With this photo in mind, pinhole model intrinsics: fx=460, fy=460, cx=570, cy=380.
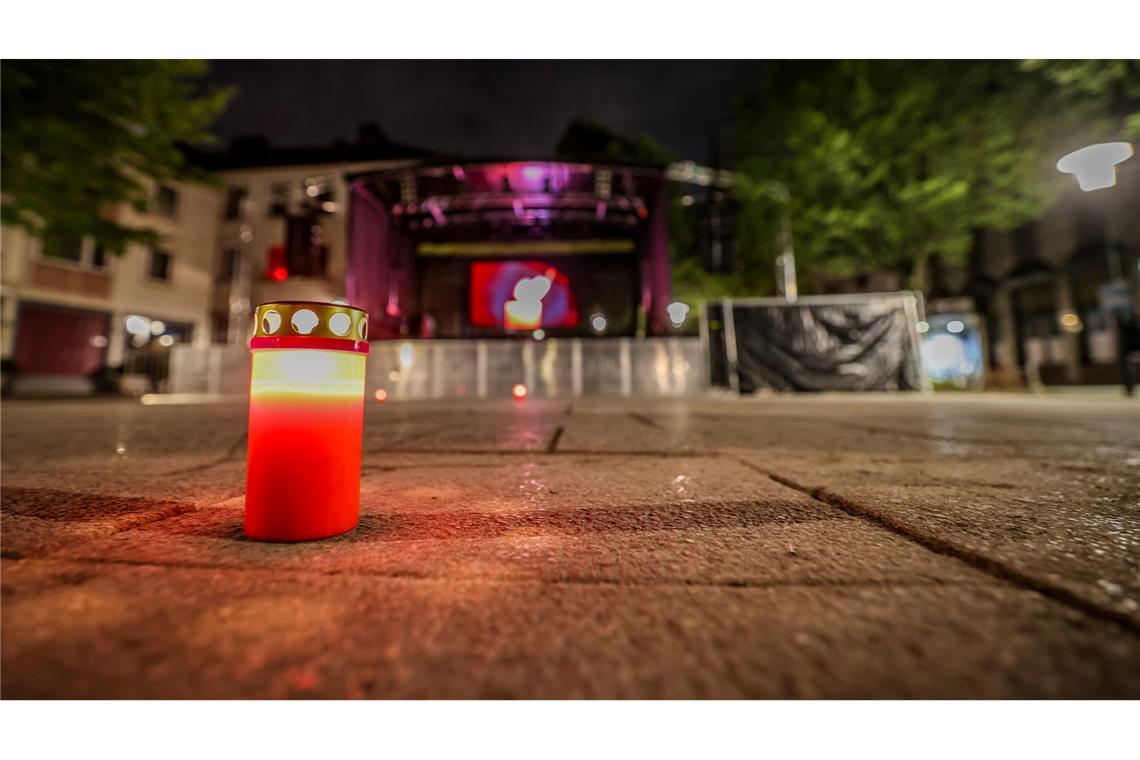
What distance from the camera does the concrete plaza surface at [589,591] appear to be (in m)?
0.33

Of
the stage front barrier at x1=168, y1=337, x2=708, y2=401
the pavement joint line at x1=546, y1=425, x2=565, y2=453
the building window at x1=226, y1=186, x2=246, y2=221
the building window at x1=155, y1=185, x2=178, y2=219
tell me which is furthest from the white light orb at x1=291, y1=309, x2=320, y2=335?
the building window at x1=226, y1=186, x2=246, y2=221

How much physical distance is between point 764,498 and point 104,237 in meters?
8.42

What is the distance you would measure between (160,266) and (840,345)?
1697 centimetres

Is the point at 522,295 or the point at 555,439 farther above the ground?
the point at 522,295

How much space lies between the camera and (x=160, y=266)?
13.1 meters

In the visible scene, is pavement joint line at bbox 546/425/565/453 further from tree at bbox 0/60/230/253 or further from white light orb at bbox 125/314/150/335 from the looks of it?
white light orb at bbox 125/314/150/335

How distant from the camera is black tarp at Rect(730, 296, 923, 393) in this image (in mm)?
5797

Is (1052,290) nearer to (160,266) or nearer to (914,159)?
(914,159)

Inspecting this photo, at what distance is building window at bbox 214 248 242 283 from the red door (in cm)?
302

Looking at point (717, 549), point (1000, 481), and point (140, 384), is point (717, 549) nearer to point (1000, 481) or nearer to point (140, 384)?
point (1000, 481)

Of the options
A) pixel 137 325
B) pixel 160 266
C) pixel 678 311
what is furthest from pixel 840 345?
pixel 160 266

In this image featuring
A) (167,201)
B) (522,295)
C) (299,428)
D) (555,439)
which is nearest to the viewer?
(299,428)

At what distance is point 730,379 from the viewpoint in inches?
235

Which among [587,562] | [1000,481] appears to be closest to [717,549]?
[587,562]
